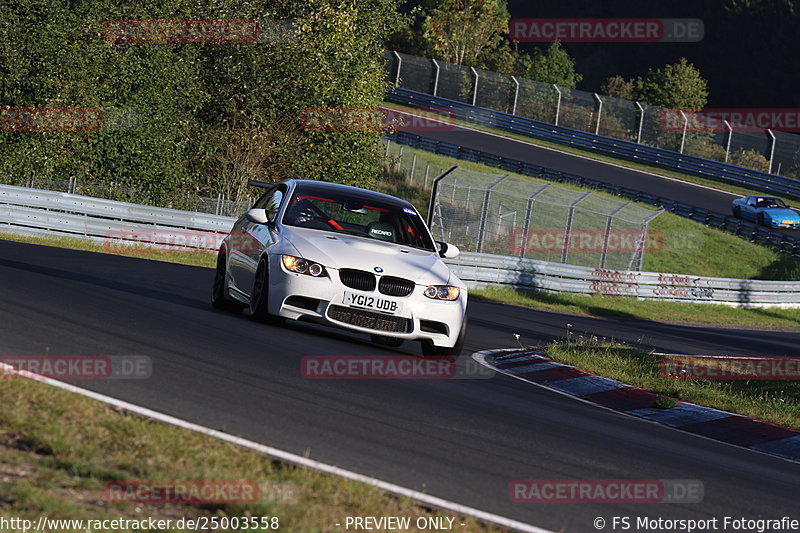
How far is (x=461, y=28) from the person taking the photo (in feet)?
265

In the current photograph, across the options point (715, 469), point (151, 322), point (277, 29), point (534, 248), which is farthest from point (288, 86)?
point (715, 469)

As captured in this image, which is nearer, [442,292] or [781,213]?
[442,292]

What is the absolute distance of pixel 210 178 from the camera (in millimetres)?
32188

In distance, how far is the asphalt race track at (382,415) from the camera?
626 centimetres

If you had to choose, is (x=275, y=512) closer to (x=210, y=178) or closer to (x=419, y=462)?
(x=419, y=462)

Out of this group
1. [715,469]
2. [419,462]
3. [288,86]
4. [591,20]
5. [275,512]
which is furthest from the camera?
[591,20]

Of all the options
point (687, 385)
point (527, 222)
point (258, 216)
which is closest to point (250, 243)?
point (258, 216)

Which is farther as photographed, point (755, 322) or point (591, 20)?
point (591, 20)

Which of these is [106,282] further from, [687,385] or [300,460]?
[300,460]

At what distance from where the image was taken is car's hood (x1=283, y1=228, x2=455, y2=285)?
10625mm

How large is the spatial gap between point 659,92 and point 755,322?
47.4 meters

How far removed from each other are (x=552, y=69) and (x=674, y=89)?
11.9m

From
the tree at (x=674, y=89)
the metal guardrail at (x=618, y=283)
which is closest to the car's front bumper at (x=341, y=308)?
the metal guardrail at (x=618, y=283)

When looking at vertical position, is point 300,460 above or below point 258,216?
below
